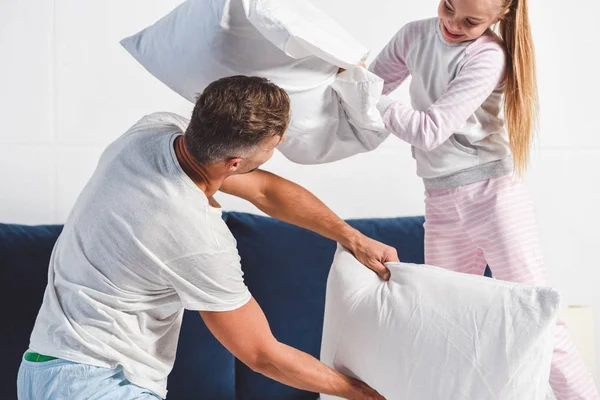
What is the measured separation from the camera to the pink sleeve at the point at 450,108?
167 centimetres

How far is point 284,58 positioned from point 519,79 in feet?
1.73

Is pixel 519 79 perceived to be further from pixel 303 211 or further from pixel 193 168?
pixel 193 168

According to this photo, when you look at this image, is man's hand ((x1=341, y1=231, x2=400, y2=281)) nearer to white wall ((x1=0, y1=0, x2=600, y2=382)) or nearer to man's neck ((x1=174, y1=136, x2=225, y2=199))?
man's neck ((x1=174, y1=136, x2=225, y2=199))

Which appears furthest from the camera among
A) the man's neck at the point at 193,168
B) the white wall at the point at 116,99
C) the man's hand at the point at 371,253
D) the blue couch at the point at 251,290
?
the white wall at the point at 116,99

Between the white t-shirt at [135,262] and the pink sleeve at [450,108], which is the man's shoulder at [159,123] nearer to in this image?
the white t-shirt at [135,262]

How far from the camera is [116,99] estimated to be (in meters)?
2.45

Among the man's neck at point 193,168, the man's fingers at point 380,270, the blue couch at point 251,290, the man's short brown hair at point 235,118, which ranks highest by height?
the man's short brown hair at point 235,118

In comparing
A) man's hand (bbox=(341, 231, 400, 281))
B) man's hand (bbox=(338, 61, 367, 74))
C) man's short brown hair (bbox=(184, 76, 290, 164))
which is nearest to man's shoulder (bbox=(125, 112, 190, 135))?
man's short brown hair (bbox=(184, 76, 290, 164))

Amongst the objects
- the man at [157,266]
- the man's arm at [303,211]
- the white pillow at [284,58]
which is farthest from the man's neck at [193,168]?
the man's arm at [303,211]

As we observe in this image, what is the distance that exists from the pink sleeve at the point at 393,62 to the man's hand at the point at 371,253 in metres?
0.41

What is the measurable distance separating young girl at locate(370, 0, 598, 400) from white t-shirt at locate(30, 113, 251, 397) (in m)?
0.49

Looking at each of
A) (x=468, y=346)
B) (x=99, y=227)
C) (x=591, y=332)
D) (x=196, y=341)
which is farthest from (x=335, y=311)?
(x=591, y=332)

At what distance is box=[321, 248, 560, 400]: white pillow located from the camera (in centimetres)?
146

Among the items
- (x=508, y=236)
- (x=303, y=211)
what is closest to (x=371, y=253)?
(x=303, y=211)
